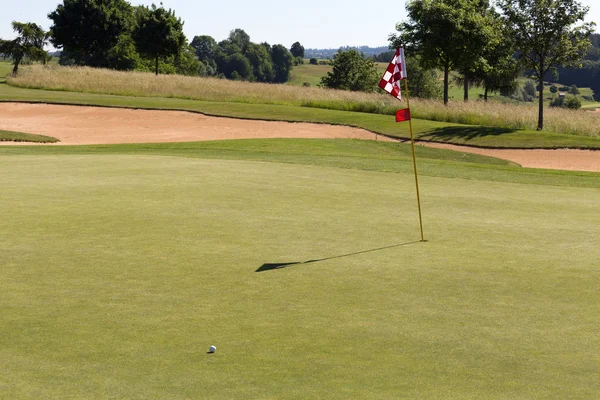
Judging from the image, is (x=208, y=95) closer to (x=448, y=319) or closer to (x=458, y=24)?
(x=458, y=24)

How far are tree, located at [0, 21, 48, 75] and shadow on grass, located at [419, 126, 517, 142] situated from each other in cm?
4243

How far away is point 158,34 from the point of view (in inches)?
2945

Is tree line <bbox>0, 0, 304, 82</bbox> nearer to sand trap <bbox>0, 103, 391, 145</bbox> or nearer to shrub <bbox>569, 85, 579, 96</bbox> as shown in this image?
sand trap <bbox>0, 103, 391, 145</bbox>

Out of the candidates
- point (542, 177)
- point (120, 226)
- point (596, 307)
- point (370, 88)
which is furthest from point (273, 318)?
point (370, 88)

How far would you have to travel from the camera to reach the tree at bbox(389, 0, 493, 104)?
50.2 metres

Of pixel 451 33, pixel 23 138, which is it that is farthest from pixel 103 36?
pixel 23 138

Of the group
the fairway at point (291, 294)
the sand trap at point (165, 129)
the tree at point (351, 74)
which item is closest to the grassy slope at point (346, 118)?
the sand trap at point (165, 129)

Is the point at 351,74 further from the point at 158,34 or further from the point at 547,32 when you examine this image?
the point at 547,32

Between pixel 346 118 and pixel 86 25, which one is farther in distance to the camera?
pixel 86 25

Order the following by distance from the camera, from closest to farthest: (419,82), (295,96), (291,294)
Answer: (291,294) → (295,96) → (419,82)

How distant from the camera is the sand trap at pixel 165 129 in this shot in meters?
30.8

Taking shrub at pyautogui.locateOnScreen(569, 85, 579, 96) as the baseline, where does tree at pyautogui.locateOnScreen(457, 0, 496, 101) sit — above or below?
above

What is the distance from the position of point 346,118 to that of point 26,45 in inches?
1577

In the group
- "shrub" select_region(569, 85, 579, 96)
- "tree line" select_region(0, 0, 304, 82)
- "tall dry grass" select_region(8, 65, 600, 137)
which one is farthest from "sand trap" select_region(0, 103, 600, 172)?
"shrub" select_region(569, 85, 579, 96)
